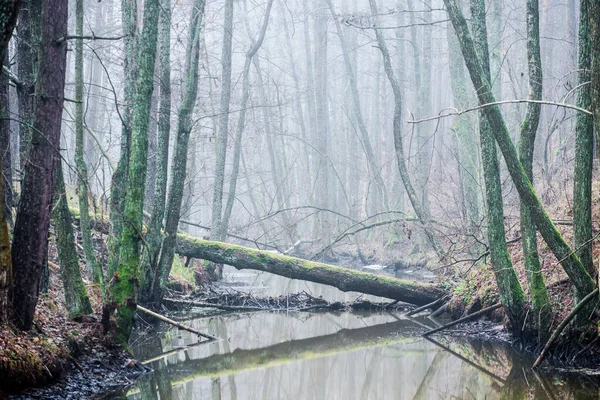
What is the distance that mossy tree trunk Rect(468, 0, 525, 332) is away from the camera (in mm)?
8977

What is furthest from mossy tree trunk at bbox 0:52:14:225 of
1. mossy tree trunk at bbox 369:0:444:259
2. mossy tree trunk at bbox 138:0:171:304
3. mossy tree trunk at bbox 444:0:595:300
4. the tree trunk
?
the tree trunk

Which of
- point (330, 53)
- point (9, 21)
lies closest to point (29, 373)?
point (9, 21)

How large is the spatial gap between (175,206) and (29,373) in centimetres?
565

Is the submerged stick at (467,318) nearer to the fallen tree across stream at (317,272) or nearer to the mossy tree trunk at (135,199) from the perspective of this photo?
the fallen tree across stream at (317,272)

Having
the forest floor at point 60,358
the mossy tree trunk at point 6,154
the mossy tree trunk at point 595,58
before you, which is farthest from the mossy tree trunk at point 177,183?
the mossy tree trunk at point 595,58

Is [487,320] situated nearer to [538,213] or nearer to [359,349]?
[359,349]

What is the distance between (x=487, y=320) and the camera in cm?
1091

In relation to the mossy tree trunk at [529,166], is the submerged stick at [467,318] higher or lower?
lower

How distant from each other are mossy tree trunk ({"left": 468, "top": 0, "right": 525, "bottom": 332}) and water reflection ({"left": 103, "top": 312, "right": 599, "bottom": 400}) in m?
0.70

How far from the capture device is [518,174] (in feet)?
27.0

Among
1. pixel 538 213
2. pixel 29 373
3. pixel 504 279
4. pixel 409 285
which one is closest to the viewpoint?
pixel 29 373

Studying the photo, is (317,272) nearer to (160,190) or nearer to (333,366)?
(160,190)

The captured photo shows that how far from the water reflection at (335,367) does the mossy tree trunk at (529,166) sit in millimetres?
768

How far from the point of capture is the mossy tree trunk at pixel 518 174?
24.9 feet
